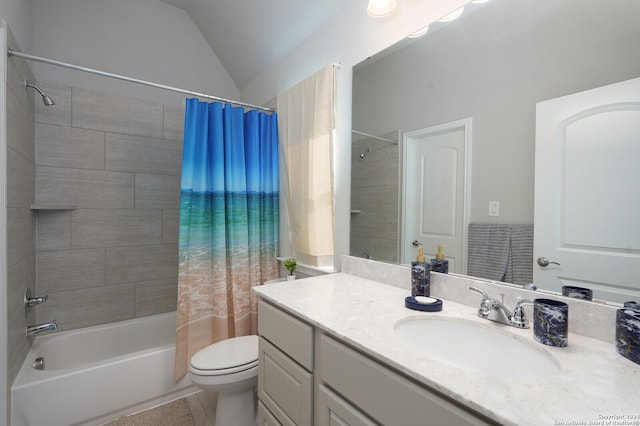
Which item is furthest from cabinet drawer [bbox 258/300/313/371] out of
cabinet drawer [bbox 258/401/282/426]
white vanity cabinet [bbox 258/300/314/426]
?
cabinet drawer [bbox 258/401/282/426]

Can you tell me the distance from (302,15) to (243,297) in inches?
75.4

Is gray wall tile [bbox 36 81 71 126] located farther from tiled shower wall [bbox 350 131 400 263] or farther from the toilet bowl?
tiled shower wall [bbox 350 131 400 263]

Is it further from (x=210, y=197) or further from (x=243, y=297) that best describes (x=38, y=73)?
(x=243, y=297)

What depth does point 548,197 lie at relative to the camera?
977 millimetres

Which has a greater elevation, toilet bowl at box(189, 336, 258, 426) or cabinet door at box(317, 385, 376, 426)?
cabinet door at box(317, 385, 376, 426)

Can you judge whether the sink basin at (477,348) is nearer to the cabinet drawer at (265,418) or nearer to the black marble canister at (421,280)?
the black marble canister at (421,280)

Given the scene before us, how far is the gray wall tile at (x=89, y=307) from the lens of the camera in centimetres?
206

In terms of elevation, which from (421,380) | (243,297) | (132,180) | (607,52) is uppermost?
(607,52)

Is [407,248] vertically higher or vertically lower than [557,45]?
lower

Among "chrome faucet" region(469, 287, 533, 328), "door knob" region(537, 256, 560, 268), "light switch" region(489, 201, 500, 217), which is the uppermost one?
"light switch" region(489, 201, 500, 217)

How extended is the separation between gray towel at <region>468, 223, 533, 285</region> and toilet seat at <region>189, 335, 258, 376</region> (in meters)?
1.19

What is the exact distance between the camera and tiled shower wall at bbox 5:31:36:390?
1.43m

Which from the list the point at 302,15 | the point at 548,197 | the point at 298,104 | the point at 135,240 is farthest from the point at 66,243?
the point at 548,197

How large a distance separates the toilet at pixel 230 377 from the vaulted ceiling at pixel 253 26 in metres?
2.01
